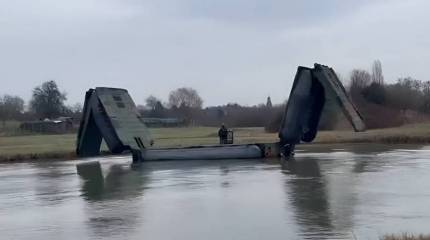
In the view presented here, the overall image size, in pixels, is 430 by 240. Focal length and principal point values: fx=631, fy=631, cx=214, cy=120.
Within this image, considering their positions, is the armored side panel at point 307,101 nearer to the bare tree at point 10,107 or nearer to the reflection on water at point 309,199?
the reflection on water at point 309,199

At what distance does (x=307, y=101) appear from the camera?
2673 cm

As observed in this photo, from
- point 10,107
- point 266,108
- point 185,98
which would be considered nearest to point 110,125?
point 266,108

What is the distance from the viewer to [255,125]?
91.4m

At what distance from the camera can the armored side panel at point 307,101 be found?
2584cm

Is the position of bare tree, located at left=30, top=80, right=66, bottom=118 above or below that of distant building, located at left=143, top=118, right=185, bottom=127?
above

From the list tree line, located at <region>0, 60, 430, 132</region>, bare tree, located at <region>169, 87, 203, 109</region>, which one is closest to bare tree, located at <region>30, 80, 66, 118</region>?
tree line, located at <region>0, 60, 430, 132</region>

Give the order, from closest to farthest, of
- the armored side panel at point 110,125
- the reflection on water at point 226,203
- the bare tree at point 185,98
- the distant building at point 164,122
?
1. the reflection on water at point 226,203
2. the armored side panel at point 110,125
3. the distant building at point 164,122
4. the bare tree at point 185,98

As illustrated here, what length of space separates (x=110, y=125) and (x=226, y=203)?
15710 millimetres

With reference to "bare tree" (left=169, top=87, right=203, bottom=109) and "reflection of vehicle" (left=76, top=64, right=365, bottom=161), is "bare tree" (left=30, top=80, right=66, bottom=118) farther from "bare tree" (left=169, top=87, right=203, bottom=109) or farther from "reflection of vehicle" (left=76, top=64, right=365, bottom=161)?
"reflection of vehicle" (left=76, top=64, right=365, bottom=161)

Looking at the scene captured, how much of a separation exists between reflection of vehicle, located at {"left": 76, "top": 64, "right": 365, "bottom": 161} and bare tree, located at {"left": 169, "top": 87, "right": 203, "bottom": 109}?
360ft

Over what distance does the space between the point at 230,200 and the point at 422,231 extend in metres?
5.16

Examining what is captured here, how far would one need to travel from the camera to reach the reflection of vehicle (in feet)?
85.0

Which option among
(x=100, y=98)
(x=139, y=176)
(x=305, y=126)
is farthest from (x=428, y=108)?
(x=139, y=176)

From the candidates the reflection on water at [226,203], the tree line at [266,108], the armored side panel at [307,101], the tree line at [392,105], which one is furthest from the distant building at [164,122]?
the reflection on water at [226,203]
